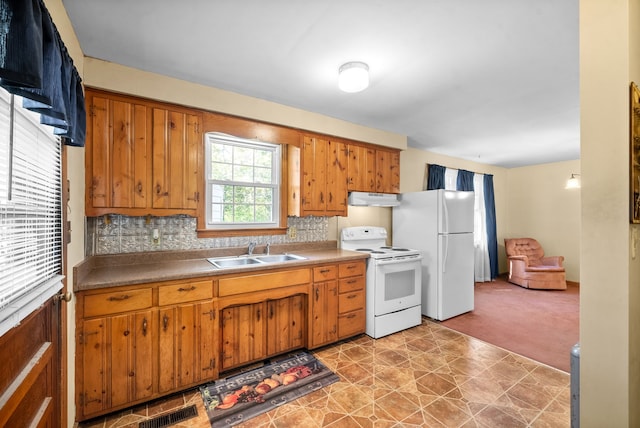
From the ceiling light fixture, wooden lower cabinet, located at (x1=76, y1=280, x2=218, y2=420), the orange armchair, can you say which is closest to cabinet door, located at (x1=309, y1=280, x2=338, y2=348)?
wooden lower cabinet, located at (x1=76, y1=280, x2=218, y2=420)

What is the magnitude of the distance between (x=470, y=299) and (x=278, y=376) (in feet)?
9.70

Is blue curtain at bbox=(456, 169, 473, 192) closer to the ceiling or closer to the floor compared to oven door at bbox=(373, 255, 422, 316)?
closer to the ceiling

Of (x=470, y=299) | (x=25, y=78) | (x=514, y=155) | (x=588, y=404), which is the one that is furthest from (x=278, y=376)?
(x=514, y=155)

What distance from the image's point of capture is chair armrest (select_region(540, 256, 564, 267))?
218 inches

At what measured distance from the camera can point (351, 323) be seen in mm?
3105

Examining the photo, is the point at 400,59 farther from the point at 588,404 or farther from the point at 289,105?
the point at 588,404

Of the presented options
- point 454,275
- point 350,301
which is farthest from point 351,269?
point 454,275

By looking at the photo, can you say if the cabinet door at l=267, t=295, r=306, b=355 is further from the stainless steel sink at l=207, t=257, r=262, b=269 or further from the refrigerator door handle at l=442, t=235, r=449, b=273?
the refrigerator door handle at l=442, t=235, r=449, b=273

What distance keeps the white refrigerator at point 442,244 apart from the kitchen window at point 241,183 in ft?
6.43

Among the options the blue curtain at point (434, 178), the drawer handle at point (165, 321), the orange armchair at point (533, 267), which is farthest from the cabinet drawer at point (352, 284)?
the orange armchair at point (533, 267)

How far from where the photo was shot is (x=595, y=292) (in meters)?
1.27

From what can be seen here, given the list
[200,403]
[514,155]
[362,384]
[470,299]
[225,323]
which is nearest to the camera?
[200,403]

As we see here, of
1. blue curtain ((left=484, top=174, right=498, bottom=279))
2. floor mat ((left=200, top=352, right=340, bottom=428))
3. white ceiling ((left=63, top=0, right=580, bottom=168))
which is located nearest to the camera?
white ceiling ((left=63, top=0, right=580, bottom=168))

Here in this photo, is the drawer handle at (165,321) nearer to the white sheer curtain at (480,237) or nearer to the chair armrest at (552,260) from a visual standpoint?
the white sheer curtain at (480,237)
